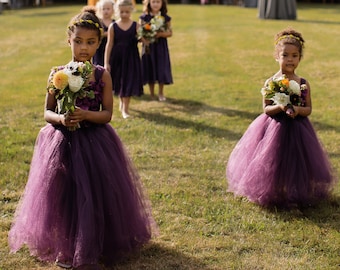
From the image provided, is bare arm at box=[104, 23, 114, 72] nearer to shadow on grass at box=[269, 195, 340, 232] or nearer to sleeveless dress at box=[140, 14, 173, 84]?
sleeveless dress at box=[140, 14, 173, 84]

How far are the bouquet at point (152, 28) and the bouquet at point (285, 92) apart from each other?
4.96 meters

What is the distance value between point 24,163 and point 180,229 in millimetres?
2752

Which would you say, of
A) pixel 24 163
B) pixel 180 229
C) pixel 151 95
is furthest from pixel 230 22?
pixel 180 229

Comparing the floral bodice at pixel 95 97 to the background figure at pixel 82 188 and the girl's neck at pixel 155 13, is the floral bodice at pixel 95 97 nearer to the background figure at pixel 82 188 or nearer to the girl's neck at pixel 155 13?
the background figure at pixel 82 188

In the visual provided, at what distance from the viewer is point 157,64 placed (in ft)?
36.6

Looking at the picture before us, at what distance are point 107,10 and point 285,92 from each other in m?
5.38

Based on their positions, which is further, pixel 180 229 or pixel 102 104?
pixel 180 229

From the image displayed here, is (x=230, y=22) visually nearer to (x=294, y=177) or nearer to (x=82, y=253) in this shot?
(x=294, y=177)

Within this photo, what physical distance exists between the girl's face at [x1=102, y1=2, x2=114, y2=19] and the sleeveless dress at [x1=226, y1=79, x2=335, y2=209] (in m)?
5.18

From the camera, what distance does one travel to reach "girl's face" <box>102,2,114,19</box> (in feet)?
33.6

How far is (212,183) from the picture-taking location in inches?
262

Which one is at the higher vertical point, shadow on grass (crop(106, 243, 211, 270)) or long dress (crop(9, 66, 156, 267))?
long dress (crop(9, 66, 156, 267))

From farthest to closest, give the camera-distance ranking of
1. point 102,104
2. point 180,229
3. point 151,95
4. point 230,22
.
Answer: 1. point 230,22
2. point 151,95
3. point 180,229
4. point 102,104

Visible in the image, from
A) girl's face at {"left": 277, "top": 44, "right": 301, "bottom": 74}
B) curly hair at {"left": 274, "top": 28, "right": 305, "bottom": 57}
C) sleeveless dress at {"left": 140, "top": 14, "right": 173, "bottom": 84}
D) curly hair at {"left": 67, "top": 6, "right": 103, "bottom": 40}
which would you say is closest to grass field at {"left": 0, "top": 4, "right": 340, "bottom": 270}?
sleeveless dress at {"left": 140, "top": 14, "right": 173, "bottom": 84}
